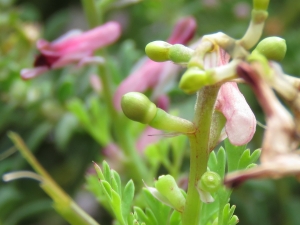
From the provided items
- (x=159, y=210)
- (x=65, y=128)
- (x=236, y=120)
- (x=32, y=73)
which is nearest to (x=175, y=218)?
(x=159, y=210)

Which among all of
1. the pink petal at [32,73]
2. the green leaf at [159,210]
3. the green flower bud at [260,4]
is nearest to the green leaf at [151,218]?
the green leaf at [159,210]

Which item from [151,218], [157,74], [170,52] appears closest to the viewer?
[170,52]

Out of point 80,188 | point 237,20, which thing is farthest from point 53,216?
point 237,20

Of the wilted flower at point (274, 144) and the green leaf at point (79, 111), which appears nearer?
Answer: the wilted flower at point (274, 144)

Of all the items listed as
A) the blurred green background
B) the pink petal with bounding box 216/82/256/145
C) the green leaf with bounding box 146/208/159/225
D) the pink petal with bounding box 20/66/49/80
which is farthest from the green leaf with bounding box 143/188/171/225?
the blurred green background

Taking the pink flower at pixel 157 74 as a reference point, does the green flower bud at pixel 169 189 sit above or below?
above

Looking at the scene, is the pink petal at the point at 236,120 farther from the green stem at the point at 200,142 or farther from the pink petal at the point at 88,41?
the pink petal at the point at 88,41

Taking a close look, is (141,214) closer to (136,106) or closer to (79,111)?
(136,106)
